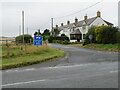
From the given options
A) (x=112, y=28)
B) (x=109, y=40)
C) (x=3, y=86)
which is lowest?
(x=3, y=86)

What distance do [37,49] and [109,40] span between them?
49.1 feet

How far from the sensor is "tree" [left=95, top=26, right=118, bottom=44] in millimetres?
25516

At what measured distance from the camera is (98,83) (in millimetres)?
5758

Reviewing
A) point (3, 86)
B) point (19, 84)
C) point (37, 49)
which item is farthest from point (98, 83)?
point (37, 49)

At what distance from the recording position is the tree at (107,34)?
25.5 meters

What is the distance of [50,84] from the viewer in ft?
18.8

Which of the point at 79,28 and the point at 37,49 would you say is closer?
the point at 37,49

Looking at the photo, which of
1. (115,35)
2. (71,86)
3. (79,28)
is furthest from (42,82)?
(79,28)

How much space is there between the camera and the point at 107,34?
2603cm

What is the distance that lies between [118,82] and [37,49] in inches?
473

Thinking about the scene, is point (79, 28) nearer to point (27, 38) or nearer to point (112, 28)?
point (27, 38)

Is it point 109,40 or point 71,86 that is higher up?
point 109,40

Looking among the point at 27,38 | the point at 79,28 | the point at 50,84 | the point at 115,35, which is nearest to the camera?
the point at 50,84

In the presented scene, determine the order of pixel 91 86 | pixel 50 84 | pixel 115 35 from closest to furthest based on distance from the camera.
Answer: pixel 91 86 → pixel 50 84 → pixel 115 35
